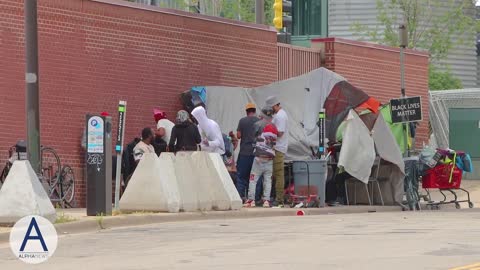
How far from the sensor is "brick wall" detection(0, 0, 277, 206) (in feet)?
70.3

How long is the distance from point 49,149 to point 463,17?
29.4 meters

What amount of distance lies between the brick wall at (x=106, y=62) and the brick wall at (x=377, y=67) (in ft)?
13.1

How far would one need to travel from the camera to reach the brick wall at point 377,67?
30.7 m

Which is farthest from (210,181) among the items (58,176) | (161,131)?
(161,131)

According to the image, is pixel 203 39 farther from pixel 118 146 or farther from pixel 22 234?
pixel 22 234

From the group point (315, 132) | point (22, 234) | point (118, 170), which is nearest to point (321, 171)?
point (315, 132)

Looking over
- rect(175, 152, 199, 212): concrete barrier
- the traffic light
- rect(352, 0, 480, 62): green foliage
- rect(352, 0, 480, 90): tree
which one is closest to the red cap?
the traffic light

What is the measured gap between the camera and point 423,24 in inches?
1929

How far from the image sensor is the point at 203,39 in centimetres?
2594

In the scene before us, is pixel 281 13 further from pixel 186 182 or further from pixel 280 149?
pixel 186 182

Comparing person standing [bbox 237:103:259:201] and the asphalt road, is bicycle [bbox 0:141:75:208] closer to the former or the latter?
person standing [bbox 237:103:259:201]

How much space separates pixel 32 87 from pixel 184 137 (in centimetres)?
377

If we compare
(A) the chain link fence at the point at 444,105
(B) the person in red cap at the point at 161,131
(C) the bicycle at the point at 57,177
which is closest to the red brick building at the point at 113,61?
(C) the bicycle at the point at 57,177

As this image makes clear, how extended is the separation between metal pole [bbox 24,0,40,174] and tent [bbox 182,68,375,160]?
692cm
